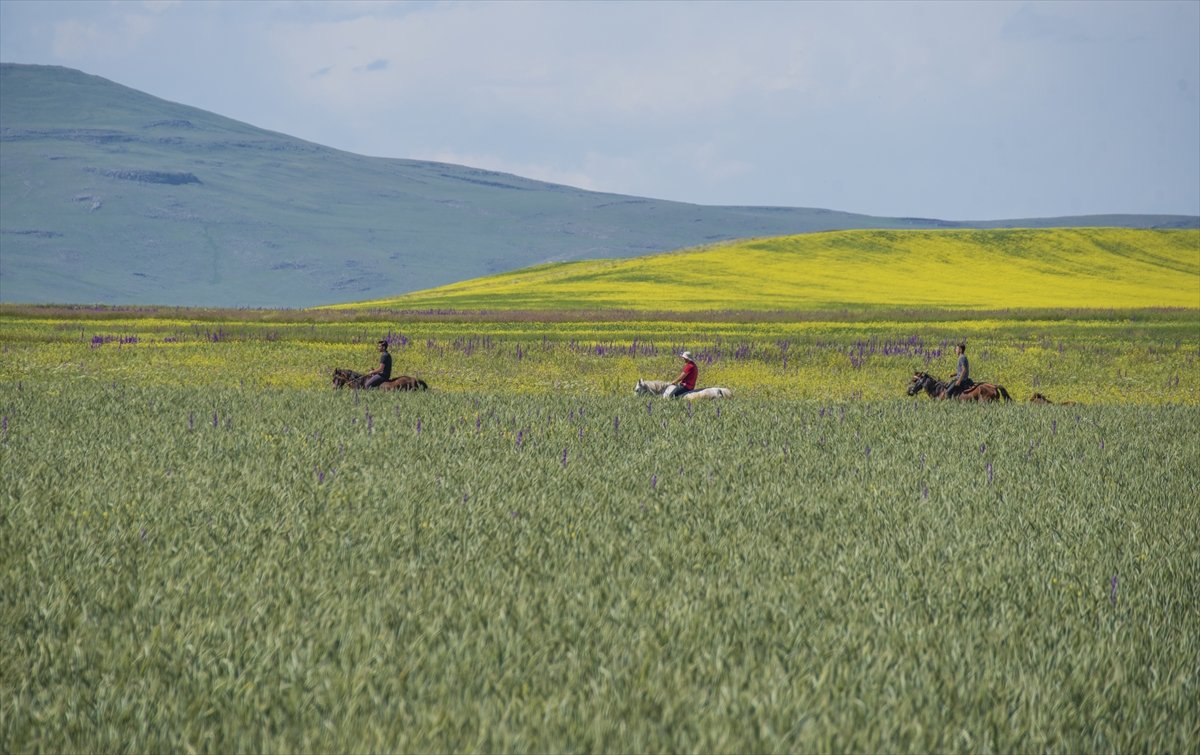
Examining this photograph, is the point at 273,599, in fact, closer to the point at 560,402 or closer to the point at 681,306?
the point at 560,402

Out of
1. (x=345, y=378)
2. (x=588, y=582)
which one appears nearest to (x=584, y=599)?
(x=588, y=582)

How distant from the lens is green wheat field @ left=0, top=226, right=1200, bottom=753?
629 cm

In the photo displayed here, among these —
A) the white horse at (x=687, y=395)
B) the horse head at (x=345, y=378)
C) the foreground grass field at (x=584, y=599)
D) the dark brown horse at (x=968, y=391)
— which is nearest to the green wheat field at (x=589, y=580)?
the foreground grass field at (x=584, y=599)

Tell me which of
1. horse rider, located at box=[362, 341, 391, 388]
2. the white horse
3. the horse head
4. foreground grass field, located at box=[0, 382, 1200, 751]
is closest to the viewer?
foreground grass field, located at box=[0, 382, 1200, 751]

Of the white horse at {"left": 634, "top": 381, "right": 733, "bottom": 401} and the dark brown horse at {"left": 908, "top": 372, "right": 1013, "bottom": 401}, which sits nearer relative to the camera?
the white horse at {"left": 634, "top": 381, "right": 733, "bottom": 401}

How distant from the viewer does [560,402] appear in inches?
992

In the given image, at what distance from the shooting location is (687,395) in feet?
92.5

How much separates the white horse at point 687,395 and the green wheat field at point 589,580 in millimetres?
5390

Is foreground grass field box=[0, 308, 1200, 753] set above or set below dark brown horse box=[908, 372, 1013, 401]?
above

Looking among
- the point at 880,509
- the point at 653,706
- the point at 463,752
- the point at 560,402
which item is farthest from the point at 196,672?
the point at 560,402

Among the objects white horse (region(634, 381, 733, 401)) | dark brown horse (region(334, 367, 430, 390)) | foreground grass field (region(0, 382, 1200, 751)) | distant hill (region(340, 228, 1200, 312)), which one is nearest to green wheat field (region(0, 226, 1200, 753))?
foreground grass field (region(0, 382, 1200, 751))

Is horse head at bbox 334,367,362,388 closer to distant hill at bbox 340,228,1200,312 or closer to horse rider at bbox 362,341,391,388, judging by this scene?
horse rider at bbox 362,341,391,388

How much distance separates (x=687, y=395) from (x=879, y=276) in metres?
67.7

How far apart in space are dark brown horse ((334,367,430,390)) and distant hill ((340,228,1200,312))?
4202 cm
